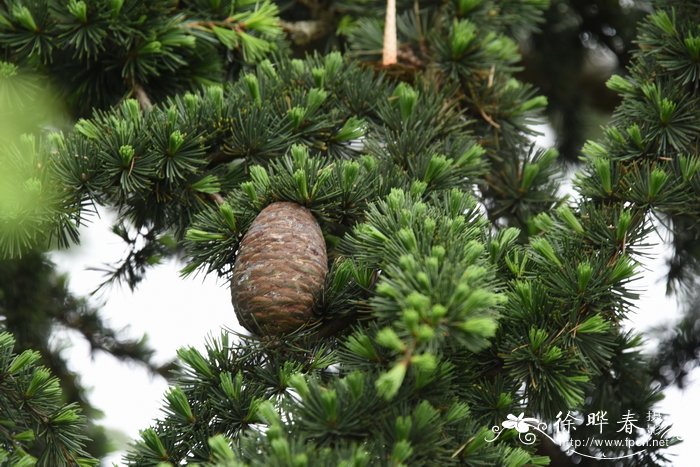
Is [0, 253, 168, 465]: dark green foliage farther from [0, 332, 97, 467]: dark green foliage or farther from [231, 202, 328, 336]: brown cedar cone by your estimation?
[231, 202, 328, 336]: brown cedar cone

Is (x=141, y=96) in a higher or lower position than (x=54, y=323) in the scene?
higher

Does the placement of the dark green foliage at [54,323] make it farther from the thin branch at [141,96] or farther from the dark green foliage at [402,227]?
the thin branch at [141,96]

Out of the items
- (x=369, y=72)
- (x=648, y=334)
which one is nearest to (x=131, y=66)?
(x=369, y=72)

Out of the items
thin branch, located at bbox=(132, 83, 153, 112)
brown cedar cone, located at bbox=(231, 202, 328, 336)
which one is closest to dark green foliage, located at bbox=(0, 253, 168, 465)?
thin branch, located at bbox=(132, 83, 153, 112)

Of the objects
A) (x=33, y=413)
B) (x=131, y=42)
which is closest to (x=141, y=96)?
(x=131, y=42)

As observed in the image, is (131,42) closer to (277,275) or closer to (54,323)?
(277,275)

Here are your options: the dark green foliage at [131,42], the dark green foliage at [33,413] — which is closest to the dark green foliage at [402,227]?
the dark green foliage at [131,42]

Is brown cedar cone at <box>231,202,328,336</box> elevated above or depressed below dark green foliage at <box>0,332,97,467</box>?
above

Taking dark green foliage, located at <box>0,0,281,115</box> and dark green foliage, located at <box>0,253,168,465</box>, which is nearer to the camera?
dark green foliage, located at <box>0,0,281,115</box>
